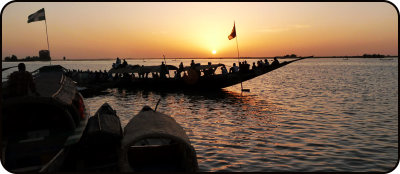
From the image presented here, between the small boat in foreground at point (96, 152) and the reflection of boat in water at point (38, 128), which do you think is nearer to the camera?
the reflection of boat in water at point (38, 128)

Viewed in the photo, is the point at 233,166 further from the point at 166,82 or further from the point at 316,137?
the point at 166,82

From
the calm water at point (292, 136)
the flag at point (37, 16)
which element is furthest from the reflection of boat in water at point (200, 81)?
the flag at point (37, 16)

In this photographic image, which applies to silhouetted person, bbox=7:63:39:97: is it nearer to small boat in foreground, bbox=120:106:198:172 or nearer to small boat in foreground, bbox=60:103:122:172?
small boat in foreground, bbox=60:103:122:172

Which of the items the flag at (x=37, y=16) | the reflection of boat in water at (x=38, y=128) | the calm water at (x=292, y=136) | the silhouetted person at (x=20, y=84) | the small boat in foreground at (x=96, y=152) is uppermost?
the flag at (x=37, y=16)

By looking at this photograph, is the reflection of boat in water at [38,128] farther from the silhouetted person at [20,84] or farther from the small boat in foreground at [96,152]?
the small boat in foreground at [96,152]

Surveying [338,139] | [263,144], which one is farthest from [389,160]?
[263,144]

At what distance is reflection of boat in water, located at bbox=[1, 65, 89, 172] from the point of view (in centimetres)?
792

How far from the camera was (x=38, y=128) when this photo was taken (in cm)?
930

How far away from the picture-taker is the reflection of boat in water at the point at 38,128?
7918 millimetres

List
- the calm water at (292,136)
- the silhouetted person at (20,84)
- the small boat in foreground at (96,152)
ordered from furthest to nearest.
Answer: the calm water at (292,136) < the small boat in foreground at (96,152) < the silhouetted person at (20,84)

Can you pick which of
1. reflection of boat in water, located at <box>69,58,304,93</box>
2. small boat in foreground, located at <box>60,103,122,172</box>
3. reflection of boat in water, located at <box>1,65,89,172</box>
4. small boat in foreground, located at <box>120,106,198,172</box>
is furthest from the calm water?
reflection of boat in water, located at <box>69,58,304,93</box>

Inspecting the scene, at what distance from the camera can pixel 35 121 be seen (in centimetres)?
927

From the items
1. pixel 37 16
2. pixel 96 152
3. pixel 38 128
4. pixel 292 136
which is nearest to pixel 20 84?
pixel 38 128

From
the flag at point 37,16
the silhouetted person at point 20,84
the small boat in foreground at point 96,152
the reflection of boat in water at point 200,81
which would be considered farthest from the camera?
the reflection of boat in water at point 200,81
